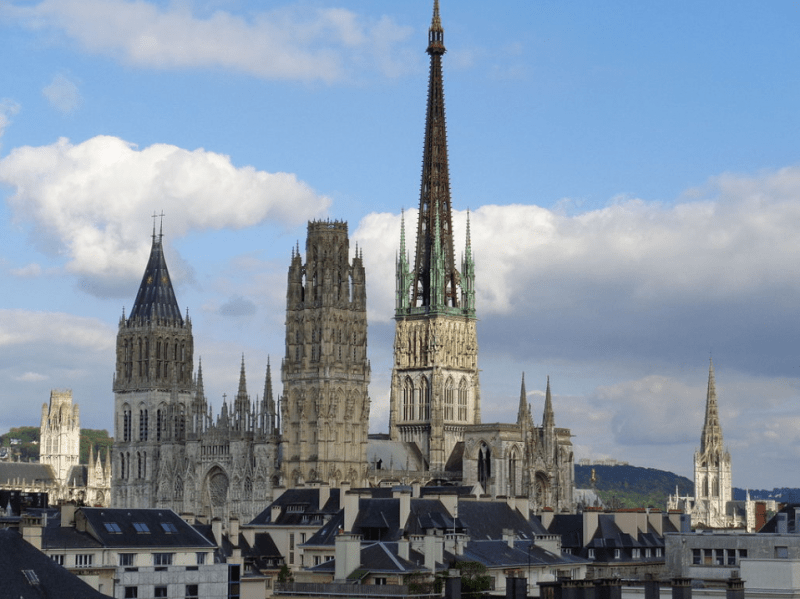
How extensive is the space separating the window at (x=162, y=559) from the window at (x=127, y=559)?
3.15 feet

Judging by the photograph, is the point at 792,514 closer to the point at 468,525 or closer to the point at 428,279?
the point at 468,525

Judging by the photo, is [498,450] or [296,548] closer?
[296,548]

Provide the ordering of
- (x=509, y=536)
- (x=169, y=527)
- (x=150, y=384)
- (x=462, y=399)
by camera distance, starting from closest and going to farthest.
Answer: (x=169, y=527), (x=509, y=536), (x=462, y=399), (x=150, y=384)

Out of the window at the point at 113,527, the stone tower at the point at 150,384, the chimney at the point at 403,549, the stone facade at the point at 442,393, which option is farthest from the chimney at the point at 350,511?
the stone tower at the point at 150,384

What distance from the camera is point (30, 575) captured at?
5597 centimetres

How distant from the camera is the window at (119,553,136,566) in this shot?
7101cm

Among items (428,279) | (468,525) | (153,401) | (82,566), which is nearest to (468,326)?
(428,279)

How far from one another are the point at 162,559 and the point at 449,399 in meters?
88.0

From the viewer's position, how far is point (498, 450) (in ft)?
491

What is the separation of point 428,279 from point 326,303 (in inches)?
814

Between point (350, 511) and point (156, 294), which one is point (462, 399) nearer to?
point (156, 294)

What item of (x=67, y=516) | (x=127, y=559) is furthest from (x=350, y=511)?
(x=127, y=559)

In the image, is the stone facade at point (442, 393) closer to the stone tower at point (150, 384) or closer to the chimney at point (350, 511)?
the stone tower at point (150, 384)

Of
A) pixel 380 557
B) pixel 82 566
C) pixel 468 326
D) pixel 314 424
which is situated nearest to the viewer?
pixel 82 566
